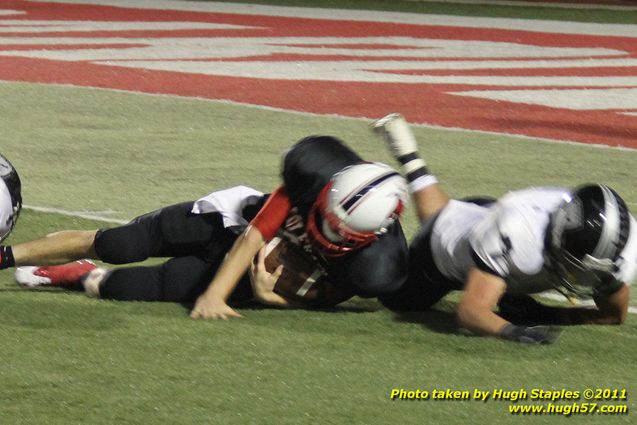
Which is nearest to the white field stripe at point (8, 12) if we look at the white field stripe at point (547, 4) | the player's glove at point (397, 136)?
the white field stripe at point (547, 4)

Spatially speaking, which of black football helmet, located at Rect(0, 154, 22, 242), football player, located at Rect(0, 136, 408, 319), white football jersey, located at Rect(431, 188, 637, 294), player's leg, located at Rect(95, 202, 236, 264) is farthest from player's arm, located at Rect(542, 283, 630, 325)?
black football helmet, located at Rect(0, 154, 22, 242)

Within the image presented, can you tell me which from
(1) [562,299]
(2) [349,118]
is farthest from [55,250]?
(2) [349,118]

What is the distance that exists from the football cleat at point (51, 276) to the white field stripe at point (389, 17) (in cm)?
1435

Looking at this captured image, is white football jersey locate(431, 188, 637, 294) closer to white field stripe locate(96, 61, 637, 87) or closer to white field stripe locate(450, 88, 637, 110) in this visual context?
white field stripe locate(450, 88, 637, 110)

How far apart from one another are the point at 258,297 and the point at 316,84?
326 inches

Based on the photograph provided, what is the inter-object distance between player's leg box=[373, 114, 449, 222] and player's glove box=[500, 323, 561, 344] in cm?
97

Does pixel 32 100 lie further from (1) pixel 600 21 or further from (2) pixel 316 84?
(1) pixel 600 21

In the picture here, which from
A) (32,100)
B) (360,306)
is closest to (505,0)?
(32,100)

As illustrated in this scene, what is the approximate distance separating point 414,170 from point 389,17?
51.0 feet

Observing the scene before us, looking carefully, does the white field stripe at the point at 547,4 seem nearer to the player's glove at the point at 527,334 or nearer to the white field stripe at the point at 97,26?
the white field stripe at the point at 97,26

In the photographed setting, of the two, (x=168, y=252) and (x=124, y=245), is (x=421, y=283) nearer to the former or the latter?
(x=168, y=252)

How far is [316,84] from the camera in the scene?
1456cm

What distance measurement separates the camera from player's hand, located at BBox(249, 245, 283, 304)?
6.38m

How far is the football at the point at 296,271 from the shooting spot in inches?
251
